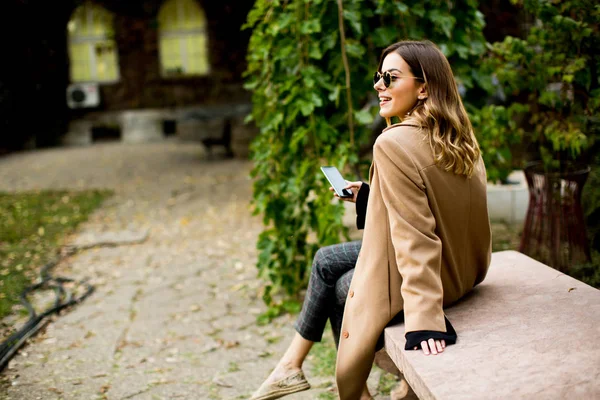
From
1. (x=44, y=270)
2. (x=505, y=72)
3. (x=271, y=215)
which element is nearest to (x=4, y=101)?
(x=44, y=270)

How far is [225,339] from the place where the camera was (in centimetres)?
394

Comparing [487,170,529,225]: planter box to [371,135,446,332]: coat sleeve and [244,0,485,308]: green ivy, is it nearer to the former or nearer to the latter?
[244,0,485,308]: green ivy

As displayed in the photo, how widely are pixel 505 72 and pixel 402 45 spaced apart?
1674 mm

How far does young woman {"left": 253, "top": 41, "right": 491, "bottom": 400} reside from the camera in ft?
6.84

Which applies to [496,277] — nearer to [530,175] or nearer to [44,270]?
[530,175]

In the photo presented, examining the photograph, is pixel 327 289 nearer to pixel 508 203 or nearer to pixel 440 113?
pixel 440 113

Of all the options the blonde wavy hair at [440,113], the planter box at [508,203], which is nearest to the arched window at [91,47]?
the planter box at [508,203]

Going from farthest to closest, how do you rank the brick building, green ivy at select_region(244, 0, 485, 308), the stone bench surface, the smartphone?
the brick building
green ivy at select_region(244, 0, 485, 308)
the smartphone
the stone bench surface

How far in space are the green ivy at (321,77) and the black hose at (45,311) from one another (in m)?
1.76

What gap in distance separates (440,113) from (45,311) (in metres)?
3.47

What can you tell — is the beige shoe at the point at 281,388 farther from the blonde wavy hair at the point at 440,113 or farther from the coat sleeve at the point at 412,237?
the blonde wavy hair at the point at 440,113

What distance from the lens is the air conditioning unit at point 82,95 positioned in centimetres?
1666

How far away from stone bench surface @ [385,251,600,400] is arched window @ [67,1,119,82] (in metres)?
16.4

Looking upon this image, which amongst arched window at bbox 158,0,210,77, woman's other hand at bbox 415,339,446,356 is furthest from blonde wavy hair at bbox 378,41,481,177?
arched window at bbox 158,0,210,77
